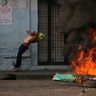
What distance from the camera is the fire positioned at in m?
15.1

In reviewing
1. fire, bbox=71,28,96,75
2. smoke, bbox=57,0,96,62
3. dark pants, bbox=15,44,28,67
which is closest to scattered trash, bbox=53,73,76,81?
fire, bbox=71,28,96,75

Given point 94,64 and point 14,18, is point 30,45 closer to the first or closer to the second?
point 14,18

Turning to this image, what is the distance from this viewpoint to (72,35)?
16094 millimetres

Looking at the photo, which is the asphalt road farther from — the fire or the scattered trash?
the fire

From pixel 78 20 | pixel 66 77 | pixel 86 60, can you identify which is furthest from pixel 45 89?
pixel 78 20

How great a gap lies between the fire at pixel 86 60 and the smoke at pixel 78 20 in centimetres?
14

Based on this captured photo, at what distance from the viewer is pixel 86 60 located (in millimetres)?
15562

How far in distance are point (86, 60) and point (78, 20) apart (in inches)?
49.0

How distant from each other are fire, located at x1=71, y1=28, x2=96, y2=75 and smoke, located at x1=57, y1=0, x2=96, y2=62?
0.47 feet

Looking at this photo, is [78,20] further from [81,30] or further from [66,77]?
[66,77]

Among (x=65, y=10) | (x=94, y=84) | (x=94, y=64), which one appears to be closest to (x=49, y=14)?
(x=65, y=10)

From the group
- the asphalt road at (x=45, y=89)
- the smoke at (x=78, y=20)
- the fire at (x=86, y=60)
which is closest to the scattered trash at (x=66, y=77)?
the asphalt road at (x=45, y=89)

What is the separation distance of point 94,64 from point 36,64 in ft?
14.5

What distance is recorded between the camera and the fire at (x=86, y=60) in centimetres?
1505
